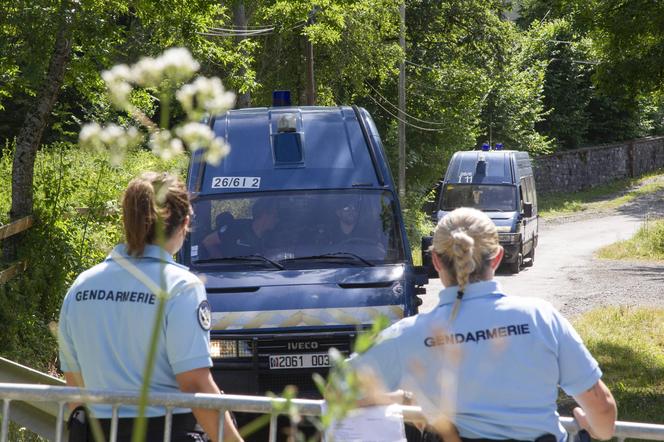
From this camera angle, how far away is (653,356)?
1189 centimetres

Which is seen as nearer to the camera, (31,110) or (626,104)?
(31,110)

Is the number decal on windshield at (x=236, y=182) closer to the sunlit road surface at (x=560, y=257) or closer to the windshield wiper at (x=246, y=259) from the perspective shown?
the windshield wiper at (x=246, y=259)

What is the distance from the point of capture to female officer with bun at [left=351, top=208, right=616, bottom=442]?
9.73 feet

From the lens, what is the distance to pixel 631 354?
12023mm

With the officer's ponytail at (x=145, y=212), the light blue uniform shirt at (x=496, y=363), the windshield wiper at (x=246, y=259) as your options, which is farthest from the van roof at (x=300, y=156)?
the light blue uniform shirt at (x=496, y=363)

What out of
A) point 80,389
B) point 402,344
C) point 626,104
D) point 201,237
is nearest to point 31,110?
point 201,237

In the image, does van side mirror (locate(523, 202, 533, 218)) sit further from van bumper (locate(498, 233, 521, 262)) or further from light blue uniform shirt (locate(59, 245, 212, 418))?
light blue uniform shirt (locate(59, 245, 212, 418))

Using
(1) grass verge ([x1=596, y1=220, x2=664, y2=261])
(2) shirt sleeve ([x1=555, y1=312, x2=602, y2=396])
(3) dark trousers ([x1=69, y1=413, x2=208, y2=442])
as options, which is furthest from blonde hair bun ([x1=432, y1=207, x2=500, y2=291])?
(1) grass verge ([x1=596, y1=220, x2=664, y2=261])

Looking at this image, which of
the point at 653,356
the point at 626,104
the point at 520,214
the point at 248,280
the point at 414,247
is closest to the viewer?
the point at 248,280

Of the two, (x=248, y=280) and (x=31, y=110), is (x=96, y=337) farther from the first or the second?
(x=31, y=110)

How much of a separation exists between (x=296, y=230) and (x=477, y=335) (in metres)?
4.72

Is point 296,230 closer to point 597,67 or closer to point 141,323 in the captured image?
point 141,323

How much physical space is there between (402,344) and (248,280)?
165 inches

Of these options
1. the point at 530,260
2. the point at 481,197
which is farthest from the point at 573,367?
the point at 530,260
